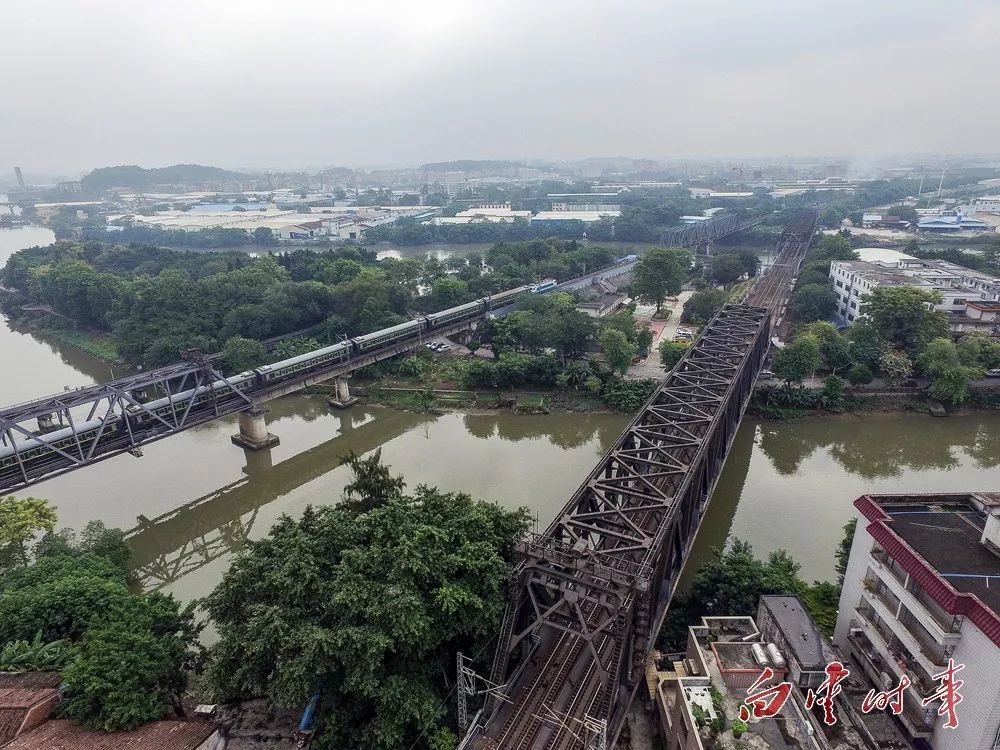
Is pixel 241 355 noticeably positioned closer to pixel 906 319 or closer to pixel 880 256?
pixel 906 319

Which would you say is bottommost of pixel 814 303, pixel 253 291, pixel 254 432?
pixel 254 432

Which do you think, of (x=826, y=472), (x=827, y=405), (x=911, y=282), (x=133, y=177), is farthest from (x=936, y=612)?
(x=133, y=177)

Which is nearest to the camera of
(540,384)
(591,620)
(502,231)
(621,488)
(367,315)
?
(591,620)

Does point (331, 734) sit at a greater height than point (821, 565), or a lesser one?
greater

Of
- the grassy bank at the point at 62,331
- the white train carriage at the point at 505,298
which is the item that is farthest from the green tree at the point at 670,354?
the grassy bank at the point at 62,331

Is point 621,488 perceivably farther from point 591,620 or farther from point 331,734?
point 331,734

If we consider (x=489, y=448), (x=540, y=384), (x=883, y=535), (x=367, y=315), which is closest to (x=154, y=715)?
(x=883, y=535)

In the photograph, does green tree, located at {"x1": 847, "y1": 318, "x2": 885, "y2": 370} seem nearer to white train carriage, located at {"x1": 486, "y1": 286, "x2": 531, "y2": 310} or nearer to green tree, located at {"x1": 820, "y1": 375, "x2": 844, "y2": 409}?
green tree, located at {"x1": 820, "y1": 375, "x2": 844, "y2": 409}

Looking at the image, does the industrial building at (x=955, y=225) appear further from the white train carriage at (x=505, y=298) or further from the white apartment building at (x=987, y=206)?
the white train carriage at (x=505, y=298)
